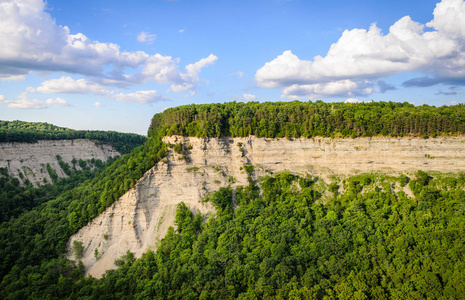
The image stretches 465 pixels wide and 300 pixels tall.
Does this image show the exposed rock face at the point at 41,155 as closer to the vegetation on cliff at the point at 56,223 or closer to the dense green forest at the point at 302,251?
the vegetation on cliff at the point at 56,223

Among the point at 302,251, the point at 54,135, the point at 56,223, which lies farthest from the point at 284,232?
the point at 54,135

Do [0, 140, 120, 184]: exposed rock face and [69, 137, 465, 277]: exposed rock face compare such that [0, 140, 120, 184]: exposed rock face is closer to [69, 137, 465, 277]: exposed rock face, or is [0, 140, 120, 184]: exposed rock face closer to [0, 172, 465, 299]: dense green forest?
[69, 137, 465, 277]: exposed rock face

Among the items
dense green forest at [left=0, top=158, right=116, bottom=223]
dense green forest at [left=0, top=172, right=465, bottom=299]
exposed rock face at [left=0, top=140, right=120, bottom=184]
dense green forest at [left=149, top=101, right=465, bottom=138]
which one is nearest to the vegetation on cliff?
dense green forest at [left=0, top=172, right=465, bottom=299]

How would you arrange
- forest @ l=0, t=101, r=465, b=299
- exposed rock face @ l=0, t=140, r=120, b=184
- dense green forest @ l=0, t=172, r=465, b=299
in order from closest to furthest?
dense green forest @ l=0, t=172, r=465, b=299, forest @ l=0, t=101, r=465, b=299, exposed rock face @ l=0, t=140, r=120, b=184

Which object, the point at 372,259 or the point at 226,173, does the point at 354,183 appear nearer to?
the point at 372,259

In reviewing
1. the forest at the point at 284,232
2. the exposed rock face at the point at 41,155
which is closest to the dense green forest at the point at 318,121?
the forest at the point at 284,232

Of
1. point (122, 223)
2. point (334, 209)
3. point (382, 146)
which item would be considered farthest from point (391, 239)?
point (122, 223)

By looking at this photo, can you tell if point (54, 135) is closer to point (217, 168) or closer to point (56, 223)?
point (56, 223)

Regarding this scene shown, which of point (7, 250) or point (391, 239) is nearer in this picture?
point (391, 239)
